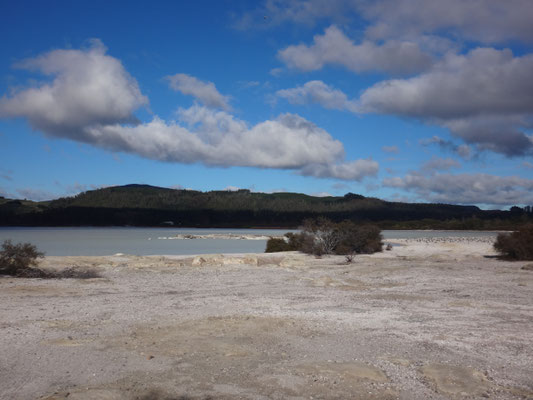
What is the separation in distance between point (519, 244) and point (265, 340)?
20409mm

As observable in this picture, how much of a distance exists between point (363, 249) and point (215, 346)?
25168 mm

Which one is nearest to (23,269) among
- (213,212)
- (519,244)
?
(519,244)

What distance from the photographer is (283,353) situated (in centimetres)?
690

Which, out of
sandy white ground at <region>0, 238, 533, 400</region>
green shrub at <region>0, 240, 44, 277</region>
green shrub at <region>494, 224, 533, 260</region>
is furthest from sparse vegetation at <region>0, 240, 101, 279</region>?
green shrub at <region>494, 224, 533, 260</region>

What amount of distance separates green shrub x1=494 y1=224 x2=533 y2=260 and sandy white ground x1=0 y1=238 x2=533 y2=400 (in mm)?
9490

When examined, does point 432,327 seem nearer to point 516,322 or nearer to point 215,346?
point 516,322

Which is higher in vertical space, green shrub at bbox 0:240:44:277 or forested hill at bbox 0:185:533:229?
forested hill at bbox 0:185:533:229

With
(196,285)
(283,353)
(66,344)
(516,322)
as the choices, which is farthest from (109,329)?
(516,322)

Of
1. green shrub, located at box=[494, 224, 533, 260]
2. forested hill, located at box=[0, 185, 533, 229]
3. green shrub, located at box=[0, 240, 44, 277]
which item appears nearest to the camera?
green shrub, located at box=[0, 240, 44, 277]

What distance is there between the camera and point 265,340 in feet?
25.0

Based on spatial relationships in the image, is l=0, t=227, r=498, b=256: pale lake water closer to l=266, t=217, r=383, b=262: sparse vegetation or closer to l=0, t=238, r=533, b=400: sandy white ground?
l=266, t=217, r=383, b=262: sparse vegetation

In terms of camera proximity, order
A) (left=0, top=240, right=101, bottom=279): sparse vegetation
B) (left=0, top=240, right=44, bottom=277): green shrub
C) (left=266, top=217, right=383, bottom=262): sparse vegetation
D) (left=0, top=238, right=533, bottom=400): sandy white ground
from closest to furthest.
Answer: (left=0, top=238, right=533, bottom=400): sandy white ground, (left=0, top=240, right=101, bottom=279): sparse vegetation, (left=0, top=240, right=44, bottom=277): green shrub, (left=266, top=217, right=383, bottom=262): sparse vegetation

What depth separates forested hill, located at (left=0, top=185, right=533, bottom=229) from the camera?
108m

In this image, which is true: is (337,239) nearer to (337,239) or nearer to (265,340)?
(337,239)
